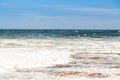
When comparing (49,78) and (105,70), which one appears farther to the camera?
(105,70)

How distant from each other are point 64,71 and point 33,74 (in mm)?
2146

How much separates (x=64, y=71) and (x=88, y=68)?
206cm

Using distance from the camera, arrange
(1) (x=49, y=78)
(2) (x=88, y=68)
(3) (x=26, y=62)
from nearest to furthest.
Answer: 1. (1) (x=49, y=78)
2. (2) (x=88, y=68)
3. (3) (x=26, y=62)

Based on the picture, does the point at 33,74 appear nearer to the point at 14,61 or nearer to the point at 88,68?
the point at 88,68

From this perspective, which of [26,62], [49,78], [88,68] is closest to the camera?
[49,78]

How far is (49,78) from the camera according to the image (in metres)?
18.4

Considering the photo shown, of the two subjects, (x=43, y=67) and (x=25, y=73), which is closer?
(x=25, y=73)

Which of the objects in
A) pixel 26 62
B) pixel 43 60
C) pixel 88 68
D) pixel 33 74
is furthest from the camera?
pixel 43 60

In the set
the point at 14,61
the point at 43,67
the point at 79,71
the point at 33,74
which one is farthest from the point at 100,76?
the point at 14,61

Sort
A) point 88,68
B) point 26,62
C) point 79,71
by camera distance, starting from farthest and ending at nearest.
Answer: point 26,62
point 88,68
point 79,71

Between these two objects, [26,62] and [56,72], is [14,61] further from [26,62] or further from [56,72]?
[56,72]

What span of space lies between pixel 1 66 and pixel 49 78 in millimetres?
5158

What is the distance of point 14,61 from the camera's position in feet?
83.9

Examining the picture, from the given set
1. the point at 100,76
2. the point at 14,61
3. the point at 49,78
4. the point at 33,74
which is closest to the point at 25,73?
the point at 33,74
